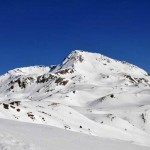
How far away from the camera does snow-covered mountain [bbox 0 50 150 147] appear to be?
49.1 metres

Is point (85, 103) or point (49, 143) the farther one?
point (85, 103)

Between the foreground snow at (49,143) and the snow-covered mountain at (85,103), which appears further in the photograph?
the snow-covered mountain at (85,103)

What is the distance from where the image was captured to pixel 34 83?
161 metres

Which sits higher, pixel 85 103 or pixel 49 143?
pixel 85 103

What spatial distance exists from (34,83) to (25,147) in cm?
14745

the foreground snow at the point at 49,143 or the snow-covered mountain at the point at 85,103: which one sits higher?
the snow-covered mountain at the point at 85,103

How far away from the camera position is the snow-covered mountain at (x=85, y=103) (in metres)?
49.1

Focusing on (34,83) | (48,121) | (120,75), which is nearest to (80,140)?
(48,121)

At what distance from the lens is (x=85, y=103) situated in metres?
109

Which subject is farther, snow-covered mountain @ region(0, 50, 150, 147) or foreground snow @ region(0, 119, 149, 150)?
snow-covered mountain @ region(0, 50, 150, 147)

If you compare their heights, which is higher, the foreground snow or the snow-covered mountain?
the snow-covered mountain

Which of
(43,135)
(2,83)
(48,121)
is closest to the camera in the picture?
(43,135)

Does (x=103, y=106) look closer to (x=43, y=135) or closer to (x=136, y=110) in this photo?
(x=136, y=110)

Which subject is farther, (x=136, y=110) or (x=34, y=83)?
(x=34, y=83)
